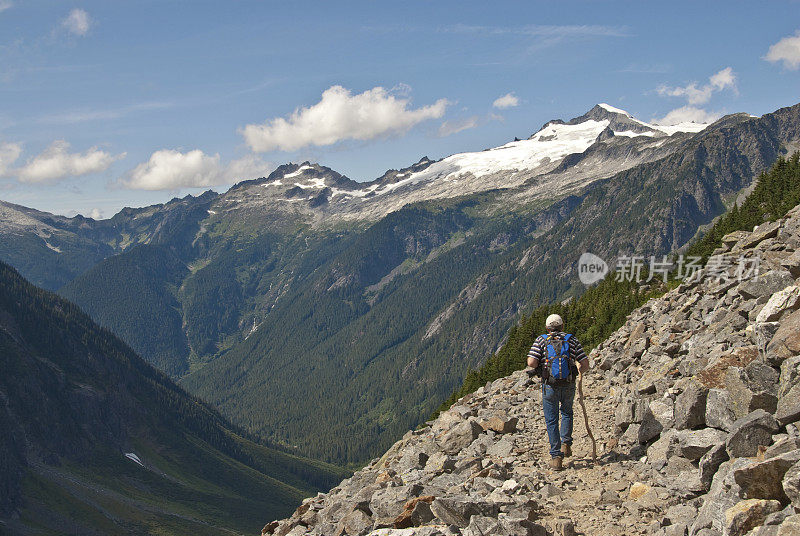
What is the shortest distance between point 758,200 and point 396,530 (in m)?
79.9

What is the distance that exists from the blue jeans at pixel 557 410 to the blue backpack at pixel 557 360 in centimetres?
44

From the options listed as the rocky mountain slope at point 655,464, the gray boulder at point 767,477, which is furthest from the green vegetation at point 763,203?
the gray boulder at point 767,477

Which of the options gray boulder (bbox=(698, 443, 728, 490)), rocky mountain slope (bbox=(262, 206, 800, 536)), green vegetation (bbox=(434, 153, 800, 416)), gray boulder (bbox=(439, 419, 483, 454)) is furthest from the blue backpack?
green vegetation (bbox=(434, 153, 800, 416))

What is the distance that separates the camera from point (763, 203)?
74375mm

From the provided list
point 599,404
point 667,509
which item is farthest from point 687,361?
point 667,509

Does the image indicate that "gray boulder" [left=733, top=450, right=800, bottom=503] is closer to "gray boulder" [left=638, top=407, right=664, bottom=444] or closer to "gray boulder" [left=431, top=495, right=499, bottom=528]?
"gray boulder" [left=431, top=495, right=499, bottom=528]

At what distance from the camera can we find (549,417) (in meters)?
18.6

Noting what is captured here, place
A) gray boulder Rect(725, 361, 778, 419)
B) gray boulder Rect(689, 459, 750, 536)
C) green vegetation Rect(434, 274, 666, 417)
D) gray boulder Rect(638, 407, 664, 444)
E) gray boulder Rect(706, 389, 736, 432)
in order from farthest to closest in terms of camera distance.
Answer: green vegetation Rect(434, 274, 666, 417) < gray boulder Rect(638, 407, 664, 444) < gray boulder Rect(706, 389, 736, 432) < gray boulder Rect(725, 361, 778, 419) < gray boulder Rect(689, 459, 750, 536)

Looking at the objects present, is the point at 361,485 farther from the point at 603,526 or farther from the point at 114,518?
the point at 114,518

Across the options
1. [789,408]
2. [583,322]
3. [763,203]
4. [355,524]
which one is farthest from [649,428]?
[763,203]

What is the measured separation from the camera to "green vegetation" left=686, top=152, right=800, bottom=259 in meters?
67.8

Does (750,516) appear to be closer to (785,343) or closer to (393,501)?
(785,343)

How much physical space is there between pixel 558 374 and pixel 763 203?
71.5m

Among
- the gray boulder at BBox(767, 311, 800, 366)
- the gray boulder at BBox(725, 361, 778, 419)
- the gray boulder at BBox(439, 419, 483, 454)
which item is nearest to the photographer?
the gray boulder at BBox(725, 361, 778, 419)
